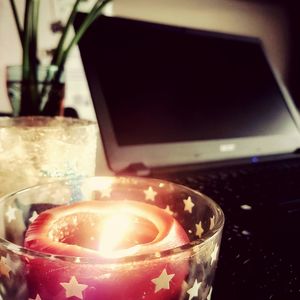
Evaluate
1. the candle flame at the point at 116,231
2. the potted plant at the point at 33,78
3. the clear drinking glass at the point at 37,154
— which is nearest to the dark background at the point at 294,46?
the potted plant at the point at 33,78

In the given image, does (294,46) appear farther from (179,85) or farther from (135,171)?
(135,171)

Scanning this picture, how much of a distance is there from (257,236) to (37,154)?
0.72 feet

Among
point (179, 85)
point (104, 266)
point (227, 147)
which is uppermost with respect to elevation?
point (104, 266)

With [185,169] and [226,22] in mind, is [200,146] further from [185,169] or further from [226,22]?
[226,22]

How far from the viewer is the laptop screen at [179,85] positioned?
654mm

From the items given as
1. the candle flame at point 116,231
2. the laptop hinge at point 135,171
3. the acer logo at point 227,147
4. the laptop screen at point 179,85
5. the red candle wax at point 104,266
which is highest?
the red candle wax at point 104,266

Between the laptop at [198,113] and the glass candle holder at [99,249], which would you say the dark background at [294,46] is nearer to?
the laptop at [198,113]

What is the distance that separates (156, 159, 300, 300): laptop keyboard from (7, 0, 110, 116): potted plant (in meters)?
0.22

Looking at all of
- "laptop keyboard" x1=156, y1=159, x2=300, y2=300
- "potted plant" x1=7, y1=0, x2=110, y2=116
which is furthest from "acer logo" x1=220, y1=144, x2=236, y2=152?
"potted plant" x1=7, y1=0, x2=110, y2=116

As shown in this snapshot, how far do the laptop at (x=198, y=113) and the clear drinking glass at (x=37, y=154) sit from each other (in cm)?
17

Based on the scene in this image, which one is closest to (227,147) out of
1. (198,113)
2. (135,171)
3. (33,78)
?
(198,113)

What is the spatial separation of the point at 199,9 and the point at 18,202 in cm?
87

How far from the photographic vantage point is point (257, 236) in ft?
1.04

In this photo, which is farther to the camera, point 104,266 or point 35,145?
point 35,145
